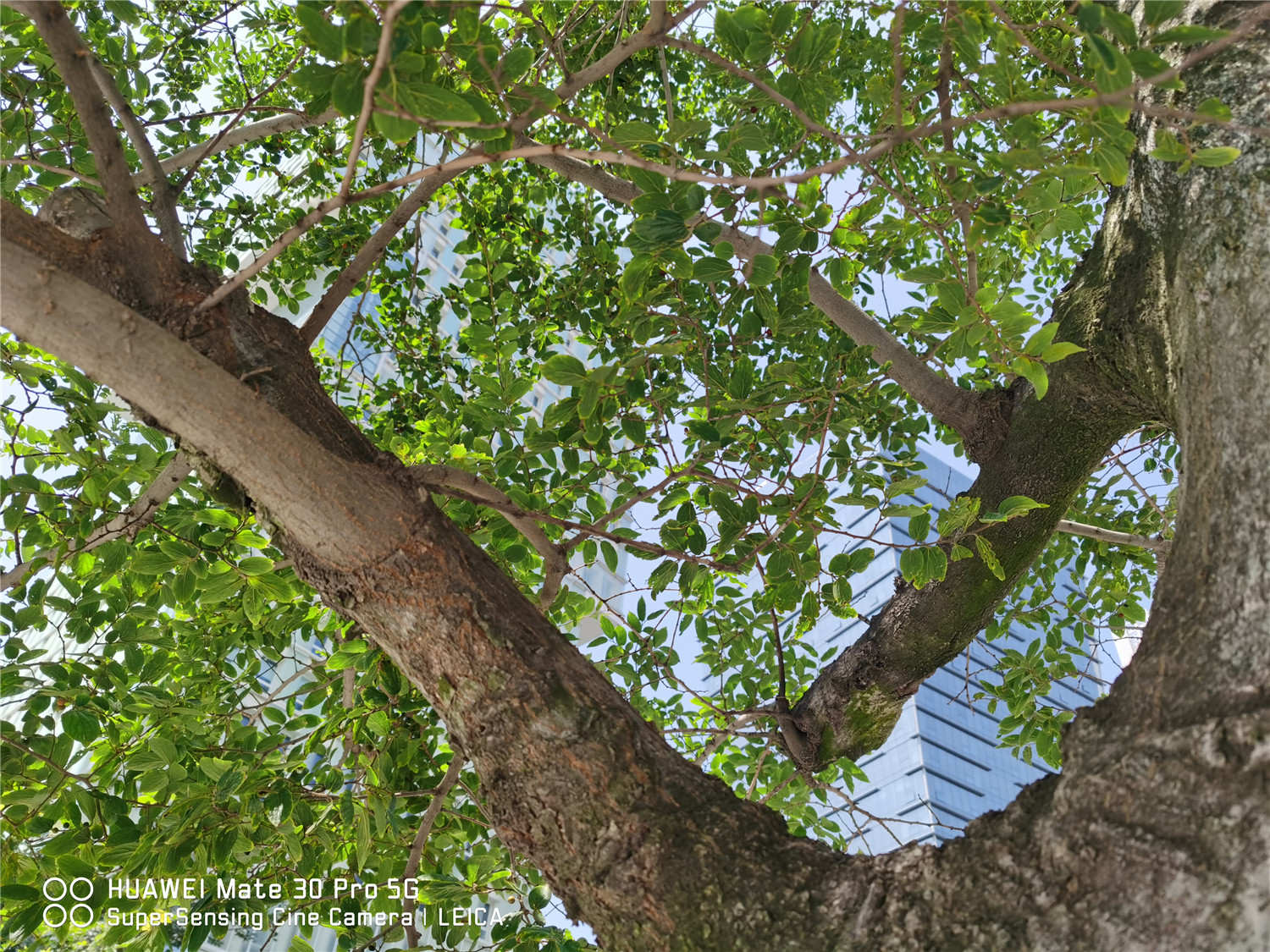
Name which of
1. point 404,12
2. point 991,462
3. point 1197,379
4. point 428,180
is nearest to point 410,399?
point 428,180

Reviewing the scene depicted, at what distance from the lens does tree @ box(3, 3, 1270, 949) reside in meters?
1.03

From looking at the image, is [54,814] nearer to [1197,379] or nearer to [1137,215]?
[1197,379]

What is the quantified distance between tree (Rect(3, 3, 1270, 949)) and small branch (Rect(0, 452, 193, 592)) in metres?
0.01

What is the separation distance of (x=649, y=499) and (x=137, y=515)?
3.75ft

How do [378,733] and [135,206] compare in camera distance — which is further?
[378,733]

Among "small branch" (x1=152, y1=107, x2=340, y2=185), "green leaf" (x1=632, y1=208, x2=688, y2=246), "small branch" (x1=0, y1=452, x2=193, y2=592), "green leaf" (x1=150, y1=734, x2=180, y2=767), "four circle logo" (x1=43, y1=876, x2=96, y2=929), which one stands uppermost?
"small branch" (x1=152, y1=107, x2=340, y2=185)

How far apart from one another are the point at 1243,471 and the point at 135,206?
68.7 inches

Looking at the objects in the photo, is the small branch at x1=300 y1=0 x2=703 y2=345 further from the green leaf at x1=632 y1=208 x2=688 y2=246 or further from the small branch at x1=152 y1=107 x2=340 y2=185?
the small branch at x1=152 y1=107 x2=340 y2=185

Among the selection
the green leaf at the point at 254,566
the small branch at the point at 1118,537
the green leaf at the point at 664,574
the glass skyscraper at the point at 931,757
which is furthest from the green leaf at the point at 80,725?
the glass skyscraper at the point at 931,757

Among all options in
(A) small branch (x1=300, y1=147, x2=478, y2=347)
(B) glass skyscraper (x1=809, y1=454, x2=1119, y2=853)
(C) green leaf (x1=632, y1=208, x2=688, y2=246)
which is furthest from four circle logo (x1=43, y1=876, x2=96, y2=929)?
(B) glass skyscraper (x1=809, y1=454, x2=1119, y2=853)

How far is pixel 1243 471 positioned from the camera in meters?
1.05

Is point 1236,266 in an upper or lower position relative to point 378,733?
lower

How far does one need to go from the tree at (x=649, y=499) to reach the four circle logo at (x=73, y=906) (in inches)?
2.8

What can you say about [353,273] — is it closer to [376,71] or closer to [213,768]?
[376,71]
